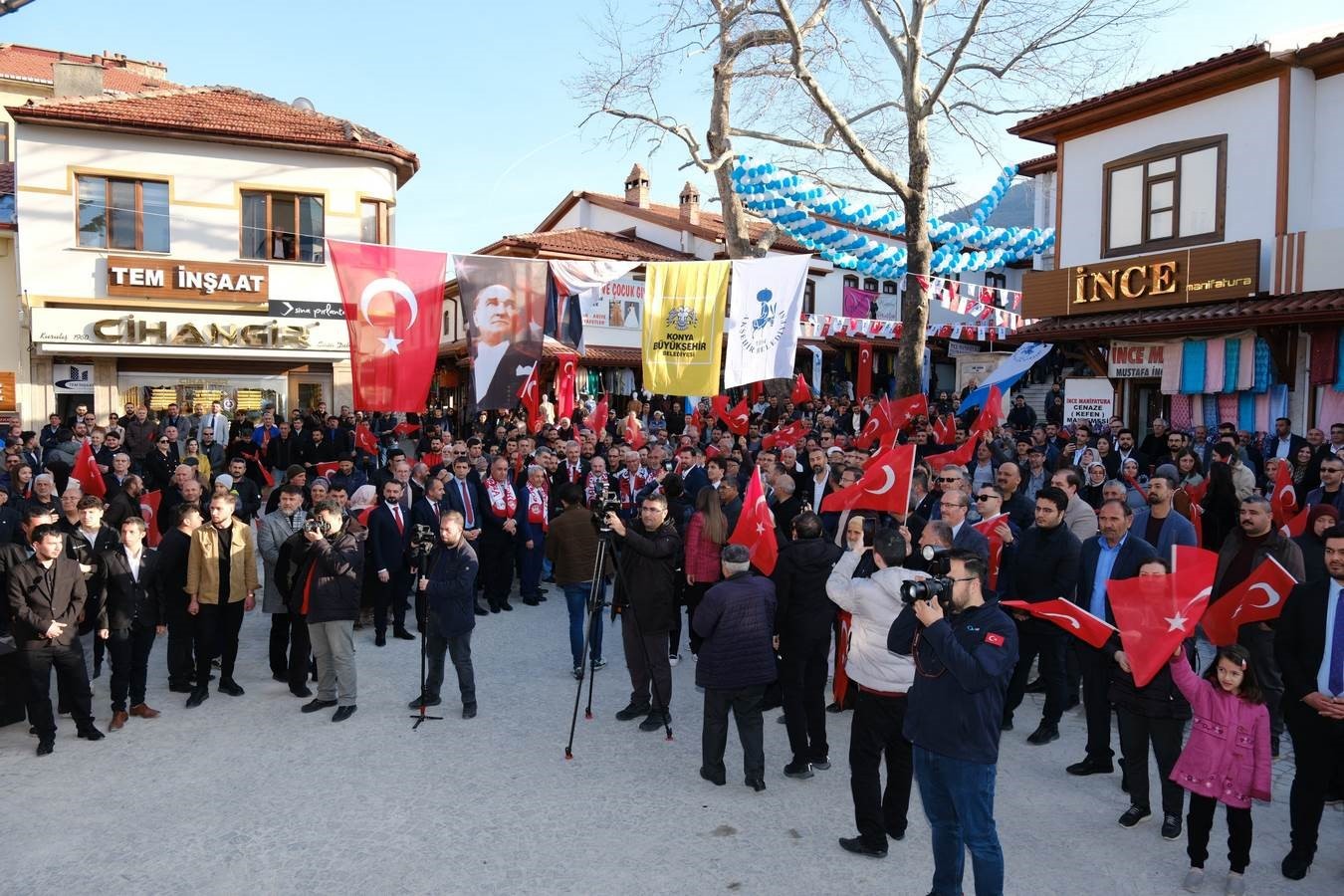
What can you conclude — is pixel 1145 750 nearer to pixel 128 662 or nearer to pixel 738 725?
pixel 738 725

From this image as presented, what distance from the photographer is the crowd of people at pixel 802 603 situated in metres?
4.72

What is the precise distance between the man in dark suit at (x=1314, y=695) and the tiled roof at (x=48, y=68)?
3444 centimetres

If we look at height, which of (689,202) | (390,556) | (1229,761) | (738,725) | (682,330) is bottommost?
(738,725)

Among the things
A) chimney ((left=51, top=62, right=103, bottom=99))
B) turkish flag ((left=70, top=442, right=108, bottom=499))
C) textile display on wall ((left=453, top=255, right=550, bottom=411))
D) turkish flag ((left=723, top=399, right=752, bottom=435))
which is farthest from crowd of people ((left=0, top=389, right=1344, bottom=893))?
chimney ((left=51, top=62, right=103, bottom=99))

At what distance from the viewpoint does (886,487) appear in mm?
7449

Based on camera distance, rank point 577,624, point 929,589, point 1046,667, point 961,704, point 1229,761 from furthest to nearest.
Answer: point 577,624 < point 1046,667 < point 1229,761 < point 961,704 < point 929,589

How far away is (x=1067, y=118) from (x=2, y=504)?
1756 cm

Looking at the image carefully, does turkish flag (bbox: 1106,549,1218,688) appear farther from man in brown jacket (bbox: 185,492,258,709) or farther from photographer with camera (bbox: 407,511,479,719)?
man in brown jacket (bbox: 185,492,258,709)

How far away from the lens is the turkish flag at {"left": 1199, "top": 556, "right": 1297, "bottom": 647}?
5.54m

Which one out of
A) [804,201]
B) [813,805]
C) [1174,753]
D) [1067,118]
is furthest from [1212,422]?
[813,805]

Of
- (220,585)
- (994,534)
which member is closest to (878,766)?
(994,534)

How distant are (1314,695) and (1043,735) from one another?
84.4 inches

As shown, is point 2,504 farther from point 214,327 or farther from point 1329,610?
point 214,327

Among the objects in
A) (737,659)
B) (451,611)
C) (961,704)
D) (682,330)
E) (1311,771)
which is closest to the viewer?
(961,704)
